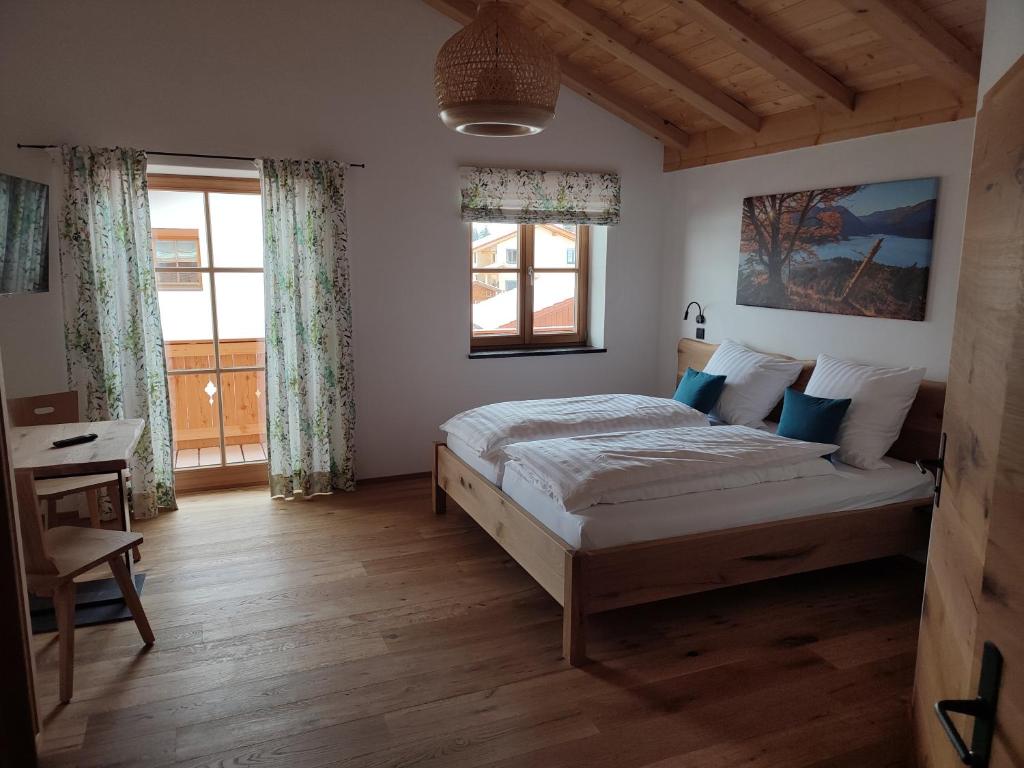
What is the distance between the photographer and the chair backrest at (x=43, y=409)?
3383 millimetres

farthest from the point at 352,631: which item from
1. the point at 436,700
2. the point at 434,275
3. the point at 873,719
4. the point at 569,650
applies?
the point at 434,275

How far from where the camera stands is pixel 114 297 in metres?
4.07

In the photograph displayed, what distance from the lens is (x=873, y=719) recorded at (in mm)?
2400

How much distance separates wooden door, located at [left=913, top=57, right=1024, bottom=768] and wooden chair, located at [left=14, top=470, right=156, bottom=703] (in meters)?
2.47

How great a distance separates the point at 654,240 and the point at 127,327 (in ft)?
11.8

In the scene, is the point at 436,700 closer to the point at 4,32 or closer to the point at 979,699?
the point at 979,699

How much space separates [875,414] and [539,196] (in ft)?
8.57

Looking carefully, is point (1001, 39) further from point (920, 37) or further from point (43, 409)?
point (43, 409)

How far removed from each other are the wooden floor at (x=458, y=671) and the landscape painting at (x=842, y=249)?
1398 millimetres

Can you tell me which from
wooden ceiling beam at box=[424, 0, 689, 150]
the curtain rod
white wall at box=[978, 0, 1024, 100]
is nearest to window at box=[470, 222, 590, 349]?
wooden ceiling beam at box=[424, 0, 689, 150]

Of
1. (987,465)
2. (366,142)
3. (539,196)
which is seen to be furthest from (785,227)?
(987,465)

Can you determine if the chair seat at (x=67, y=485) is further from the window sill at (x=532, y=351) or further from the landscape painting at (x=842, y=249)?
the landscape painting at (x=842, y=249)

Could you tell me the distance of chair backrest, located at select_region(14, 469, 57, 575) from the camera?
2254mm

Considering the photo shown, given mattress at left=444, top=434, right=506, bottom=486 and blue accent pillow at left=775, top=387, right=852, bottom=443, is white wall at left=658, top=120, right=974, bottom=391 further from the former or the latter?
mattress at left=444, top=434, right=506, bottom=486
